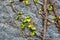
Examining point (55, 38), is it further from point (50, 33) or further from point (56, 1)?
point (56, 1)

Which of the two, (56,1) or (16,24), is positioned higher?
(56,1)

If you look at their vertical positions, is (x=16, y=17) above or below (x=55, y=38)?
above

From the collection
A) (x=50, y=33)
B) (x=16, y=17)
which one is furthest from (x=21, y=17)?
(x=50, y=33)

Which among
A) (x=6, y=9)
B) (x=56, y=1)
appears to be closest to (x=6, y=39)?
(x=6, y=9)

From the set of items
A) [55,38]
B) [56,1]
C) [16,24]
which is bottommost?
[55,38]

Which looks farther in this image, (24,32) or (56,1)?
(56,1)

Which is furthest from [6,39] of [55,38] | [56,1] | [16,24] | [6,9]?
[56,1]

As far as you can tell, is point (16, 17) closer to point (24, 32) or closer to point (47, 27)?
point (24, 32)

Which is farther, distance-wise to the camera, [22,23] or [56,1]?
[56,1]
